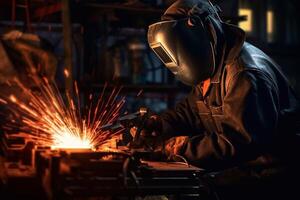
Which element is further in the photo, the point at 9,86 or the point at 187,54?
the point at 9,86

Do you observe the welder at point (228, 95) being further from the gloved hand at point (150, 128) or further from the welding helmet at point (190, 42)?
the gloved hand at point (150, 128)

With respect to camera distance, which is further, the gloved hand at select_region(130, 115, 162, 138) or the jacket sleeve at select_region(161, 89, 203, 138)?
the jacket sleeve at select_region(161, 89, 203, 138)

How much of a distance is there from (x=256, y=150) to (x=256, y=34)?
765cm

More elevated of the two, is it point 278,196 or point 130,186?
point 130,186

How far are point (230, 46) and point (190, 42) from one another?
0.98 ft

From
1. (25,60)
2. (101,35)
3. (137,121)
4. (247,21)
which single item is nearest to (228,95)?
(137,121)

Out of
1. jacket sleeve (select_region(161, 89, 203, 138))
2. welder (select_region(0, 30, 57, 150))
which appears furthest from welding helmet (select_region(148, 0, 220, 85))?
welder (select_region(0, 30, 57, 150))

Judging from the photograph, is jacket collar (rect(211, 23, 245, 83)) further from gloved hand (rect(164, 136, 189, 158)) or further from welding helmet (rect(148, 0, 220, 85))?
Answer: gloved hand (rect(164, 136, 189, 158))

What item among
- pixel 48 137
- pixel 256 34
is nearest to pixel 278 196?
pixel 48 137

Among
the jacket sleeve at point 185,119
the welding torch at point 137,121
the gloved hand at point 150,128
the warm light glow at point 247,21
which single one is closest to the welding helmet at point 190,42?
the welding torch at point 137,121

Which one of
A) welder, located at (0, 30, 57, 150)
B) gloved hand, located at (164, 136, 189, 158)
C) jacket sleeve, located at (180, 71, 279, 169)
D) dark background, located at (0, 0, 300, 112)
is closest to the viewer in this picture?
jacket sleeve, located at (180, 71, 279, 169)

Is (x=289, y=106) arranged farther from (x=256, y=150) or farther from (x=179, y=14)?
(x=179, y=14)

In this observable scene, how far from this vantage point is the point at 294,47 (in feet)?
37.6

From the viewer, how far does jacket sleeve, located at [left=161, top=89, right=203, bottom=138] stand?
Result: 4.74 m
